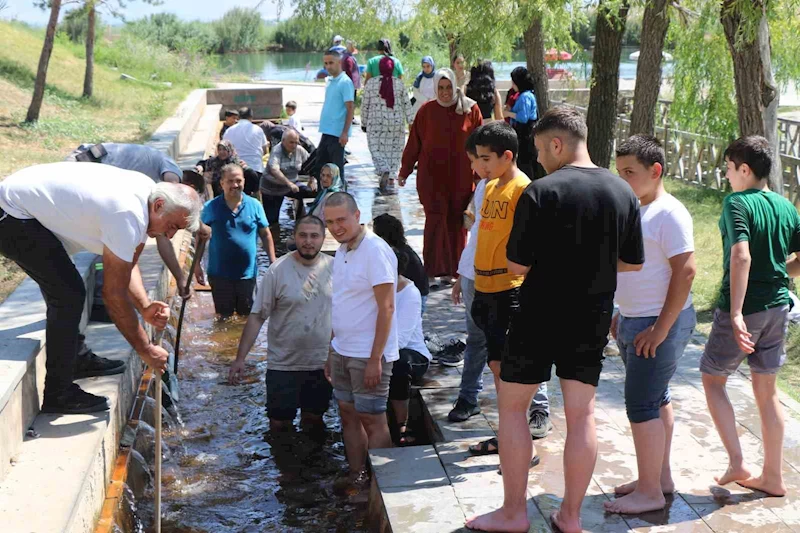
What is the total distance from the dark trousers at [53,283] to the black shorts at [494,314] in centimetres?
209

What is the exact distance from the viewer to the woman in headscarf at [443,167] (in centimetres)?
→ 838

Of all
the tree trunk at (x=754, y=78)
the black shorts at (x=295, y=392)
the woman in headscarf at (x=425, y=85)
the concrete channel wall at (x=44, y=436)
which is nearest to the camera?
the concrete channel wall at (x=44, y=436)

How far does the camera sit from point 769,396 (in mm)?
4578

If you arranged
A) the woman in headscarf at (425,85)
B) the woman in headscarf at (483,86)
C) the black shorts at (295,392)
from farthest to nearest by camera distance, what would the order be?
the woman in headscarf at (425,85) < the woman in headscarf at (483,86) < the black shorts at (295,392)

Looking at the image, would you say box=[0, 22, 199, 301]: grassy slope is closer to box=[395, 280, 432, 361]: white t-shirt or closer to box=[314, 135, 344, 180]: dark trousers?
box=[314, 135, 344, 180]: dark trousers

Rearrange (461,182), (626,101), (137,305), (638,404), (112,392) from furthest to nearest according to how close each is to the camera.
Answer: (626,101) → (461,182) → (112,392) → (137,305) → (638,404)

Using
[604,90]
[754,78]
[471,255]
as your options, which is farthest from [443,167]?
[471,255]

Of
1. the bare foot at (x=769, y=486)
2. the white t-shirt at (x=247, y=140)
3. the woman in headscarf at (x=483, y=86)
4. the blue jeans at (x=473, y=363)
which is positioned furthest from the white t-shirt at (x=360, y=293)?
the white t-shirt at (x=247, y=140)

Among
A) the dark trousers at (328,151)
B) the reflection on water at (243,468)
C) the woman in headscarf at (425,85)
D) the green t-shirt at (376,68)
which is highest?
the green t-shirt at (376,68)

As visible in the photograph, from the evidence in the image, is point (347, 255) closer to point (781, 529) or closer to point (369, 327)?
point (369, 327)

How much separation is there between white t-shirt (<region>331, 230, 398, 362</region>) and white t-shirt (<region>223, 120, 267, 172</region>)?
24.7ft

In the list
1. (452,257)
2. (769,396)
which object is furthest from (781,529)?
(452,257)

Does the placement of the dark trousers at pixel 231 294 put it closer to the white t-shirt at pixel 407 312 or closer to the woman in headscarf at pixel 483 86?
the white t-shirt at pixel 407 312

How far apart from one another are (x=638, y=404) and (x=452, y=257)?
440 centimetres
